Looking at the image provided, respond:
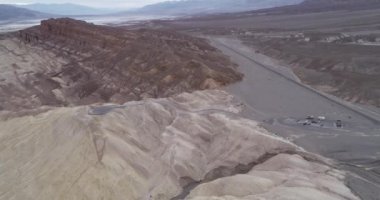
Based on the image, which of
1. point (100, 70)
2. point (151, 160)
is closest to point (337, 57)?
point (100, 70)

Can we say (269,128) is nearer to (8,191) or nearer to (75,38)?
(8,191)

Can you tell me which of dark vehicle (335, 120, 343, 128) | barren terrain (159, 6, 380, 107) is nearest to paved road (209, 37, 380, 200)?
dark vehicle (335, 120, 343, 128)

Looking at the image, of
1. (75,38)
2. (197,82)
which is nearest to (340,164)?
(197,82)

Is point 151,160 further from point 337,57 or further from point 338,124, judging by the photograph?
point 337,57

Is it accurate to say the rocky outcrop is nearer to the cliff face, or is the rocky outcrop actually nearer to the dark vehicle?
the dark vehicle

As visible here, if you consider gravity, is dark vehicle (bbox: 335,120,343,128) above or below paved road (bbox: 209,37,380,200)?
above

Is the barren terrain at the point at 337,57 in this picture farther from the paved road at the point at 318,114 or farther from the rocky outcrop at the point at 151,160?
the rocky outcrop at the point at 151,160
